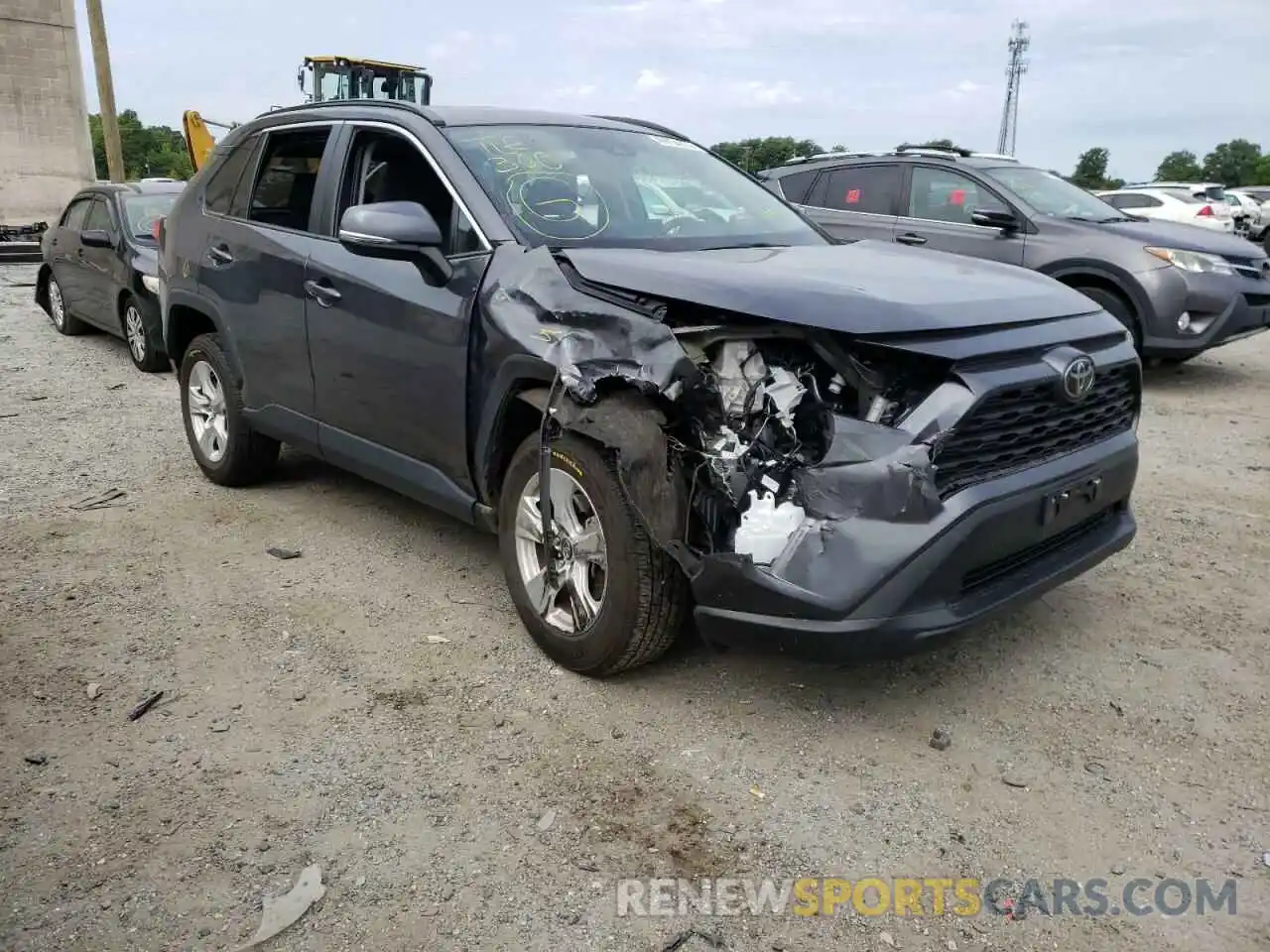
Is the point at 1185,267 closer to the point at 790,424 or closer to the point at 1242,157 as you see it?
the point at 790,424

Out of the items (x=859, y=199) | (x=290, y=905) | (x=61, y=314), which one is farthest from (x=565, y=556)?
(x=61, y=314)

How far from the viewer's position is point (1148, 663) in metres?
3.56

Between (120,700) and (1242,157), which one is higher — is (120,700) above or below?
below

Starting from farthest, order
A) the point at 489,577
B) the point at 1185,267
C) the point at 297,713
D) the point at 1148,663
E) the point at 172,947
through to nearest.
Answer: the point at 1185,267, the point at 489,577, the point at 1148,663, the point at 297,713, the point at 172,947

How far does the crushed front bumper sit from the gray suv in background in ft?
16.0

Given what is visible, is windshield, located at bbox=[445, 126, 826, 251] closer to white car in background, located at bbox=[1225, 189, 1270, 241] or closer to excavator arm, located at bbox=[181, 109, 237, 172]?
excavator arm, located at bbox=[181, 109, 237, 172]

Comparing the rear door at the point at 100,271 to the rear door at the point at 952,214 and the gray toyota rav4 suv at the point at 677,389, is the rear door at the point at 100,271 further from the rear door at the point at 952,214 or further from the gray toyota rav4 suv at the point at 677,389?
the rear door at the point at 952,214

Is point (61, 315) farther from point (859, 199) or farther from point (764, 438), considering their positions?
point (764, 438)

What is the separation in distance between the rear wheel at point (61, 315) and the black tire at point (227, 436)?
19.7ft

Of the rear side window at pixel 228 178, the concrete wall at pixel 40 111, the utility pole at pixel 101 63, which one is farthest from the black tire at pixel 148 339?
the concrete wall at pixel 40 111

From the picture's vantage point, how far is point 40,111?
86.1 ft

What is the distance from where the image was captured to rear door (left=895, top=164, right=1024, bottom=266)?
829 centimetres

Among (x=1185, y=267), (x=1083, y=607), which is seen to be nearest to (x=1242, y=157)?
(x=1185, y=267)

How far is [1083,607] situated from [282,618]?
309 cm
